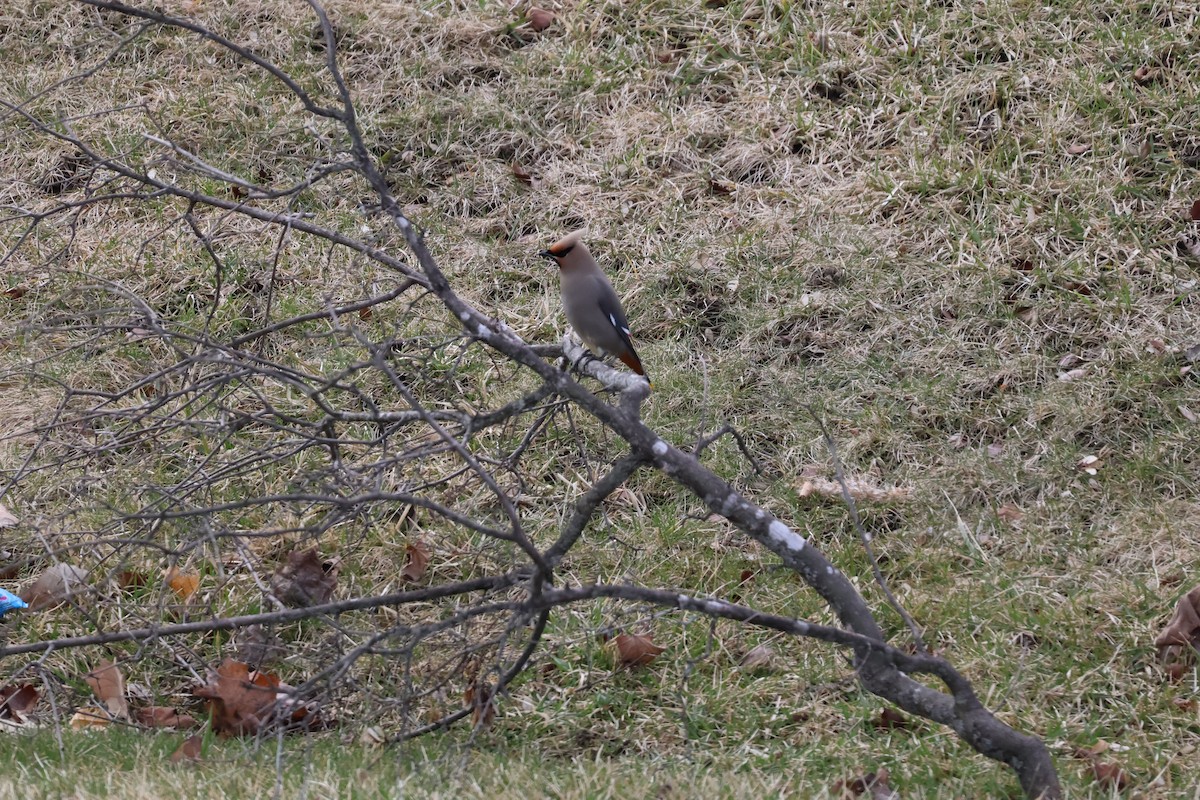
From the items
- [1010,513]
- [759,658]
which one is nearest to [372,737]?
[759,658]

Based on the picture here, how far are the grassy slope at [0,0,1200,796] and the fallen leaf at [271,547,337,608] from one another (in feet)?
2.93

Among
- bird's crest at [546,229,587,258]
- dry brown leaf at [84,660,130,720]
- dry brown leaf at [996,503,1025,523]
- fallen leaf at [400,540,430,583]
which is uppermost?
bird's crest at [546,229,587,258]

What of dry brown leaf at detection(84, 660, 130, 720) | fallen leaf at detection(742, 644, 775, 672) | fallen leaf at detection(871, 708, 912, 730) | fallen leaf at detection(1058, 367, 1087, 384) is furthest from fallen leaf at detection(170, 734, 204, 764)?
fallen leaf at detection(1058, 367, 1087, 384)

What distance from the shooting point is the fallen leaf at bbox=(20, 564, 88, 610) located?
4.33 meters

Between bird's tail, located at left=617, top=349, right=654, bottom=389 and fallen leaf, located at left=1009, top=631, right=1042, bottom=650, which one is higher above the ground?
bird's tail, located at left=617, top=349, right=654, bottom=389

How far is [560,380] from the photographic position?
310cm

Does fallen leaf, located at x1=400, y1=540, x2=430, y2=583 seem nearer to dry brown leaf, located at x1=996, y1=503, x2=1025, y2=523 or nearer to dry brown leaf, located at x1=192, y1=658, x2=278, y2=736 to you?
dry brown leaf, located at x1=192, y1=658, x2=278, y2=736

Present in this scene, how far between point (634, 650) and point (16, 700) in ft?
6.39

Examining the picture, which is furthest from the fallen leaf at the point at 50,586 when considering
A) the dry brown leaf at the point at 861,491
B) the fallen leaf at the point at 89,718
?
the dry brown leaf at the point at 861,491

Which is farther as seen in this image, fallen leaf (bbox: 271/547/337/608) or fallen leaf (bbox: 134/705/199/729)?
fallen leaf (bbox: 271/547/337/608)

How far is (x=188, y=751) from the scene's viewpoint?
10.8 ft

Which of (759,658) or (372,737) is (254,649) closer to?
(372,737)

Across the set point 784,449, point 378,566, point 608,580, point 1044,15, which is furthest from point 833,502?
point 1044,15

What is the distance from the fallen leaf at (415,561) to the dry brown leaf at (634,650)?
94cm
